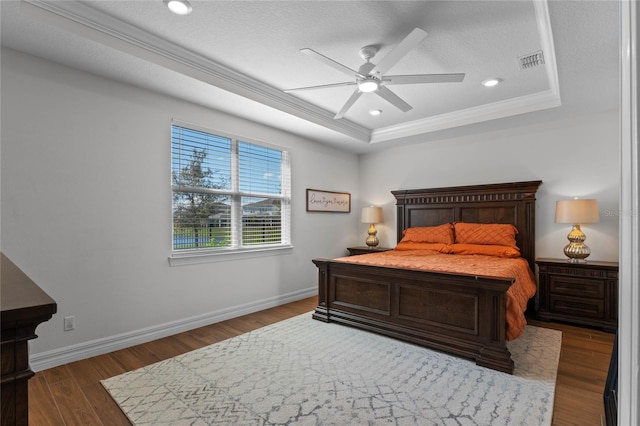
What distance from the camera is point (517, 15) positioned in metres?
2.27

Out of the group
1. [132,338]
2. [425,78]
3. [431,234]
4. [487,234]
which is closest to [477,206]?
[487,234]

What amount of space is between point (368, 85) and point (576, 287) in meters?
3.17

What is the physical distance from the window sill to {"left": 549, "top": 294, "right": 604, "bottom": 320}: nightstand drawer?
3.30m

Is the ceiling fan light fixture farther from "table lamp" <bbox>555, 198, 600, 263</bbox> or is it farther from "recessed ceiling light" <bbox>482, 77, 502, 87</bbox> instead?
"table lamp" <bbox>555, 198, 600, 263</bbox>

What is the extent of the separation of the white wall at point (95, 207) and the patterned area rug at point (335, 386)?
0.73 meters

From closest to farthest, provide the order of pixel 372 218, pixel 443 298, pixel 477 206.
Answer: pixel 443 298, pixel 477 206, pixel 372 218

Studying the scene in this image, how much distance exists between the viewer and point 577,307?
348cm

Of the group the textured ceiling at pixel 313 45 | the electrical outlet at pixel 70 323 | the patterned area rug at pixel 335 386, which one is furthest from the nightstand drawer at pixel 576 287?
the electrical outlet at pixel 70 323

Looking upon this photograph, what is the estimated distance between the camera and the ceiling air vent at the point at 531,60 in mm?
2758

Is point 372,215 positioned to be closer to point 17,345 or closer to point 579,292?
point 579,292

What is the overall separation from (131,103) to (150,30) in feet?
2.73

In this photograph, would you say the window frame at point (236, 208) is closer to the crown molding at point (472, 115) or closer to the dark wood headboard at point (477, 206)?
the crown molding at point (472, 115)

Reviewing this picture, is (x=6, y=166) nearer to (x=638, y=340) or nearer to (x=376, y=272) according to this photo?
(x=376, y=272)

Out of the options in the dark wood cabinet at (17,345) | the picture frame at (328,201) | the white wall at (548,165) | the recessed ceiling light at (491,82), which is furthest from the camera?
the picture frame at (328,201)
